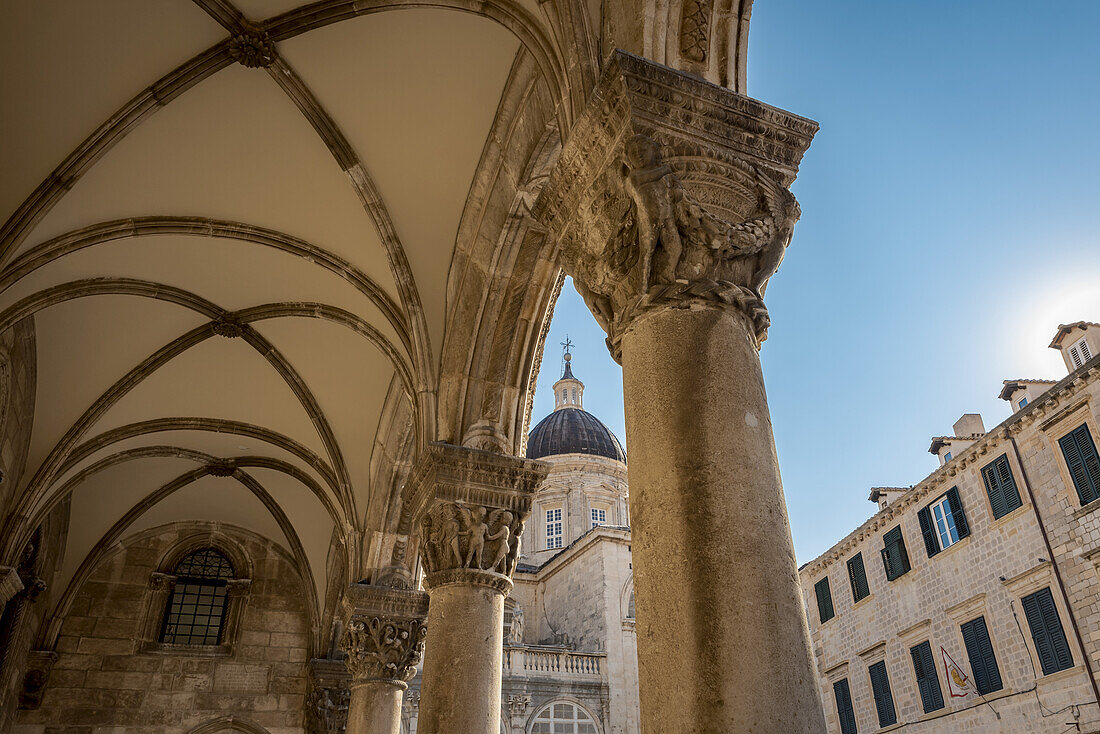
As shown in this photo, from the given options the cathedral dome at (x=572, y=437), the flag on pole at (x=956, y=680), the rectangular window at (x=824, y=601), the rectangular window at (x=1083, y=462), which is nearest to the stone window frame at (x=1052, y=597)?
the rectangular window at (x=1083, y=462)

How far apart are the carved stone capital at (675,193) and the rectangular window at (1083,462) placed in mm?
10621

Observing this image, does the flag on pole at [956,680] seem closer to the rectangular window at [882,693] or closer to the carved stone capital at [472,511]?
the rectangular window at [882,693]

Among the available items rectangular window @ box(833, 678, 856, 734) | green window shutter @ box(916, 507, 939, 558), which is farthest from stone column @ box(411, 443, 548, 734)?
rectangular window @ box(833, 678, 856, 734)

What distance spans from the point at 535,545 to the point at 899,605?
1707 cm

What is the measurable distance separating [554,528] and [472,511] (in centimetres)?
2569

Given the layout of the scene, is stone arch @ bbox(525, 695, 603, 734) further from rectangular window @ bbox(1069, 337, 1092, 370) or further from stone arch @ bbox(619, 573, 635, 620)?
rectangular window @ bbox(1069, 337, 1092, 370)

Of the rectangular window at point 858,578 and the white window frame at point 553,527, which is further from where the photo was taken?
the white window frame at point 553,527

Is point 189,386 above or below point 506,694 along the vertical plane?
above

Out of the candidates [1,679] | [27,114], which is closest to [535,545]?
[1,679]

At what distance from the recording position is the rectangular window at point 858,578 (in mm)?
17547

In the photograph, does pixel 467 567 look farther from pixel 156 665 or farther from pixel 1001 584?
pixel 1001 584

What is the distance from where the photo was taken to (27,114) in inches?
277

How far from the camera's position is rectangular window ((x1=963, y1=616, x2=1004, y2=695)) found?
13516mm

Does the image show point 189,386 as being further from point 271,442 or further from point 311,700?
point 311,700
